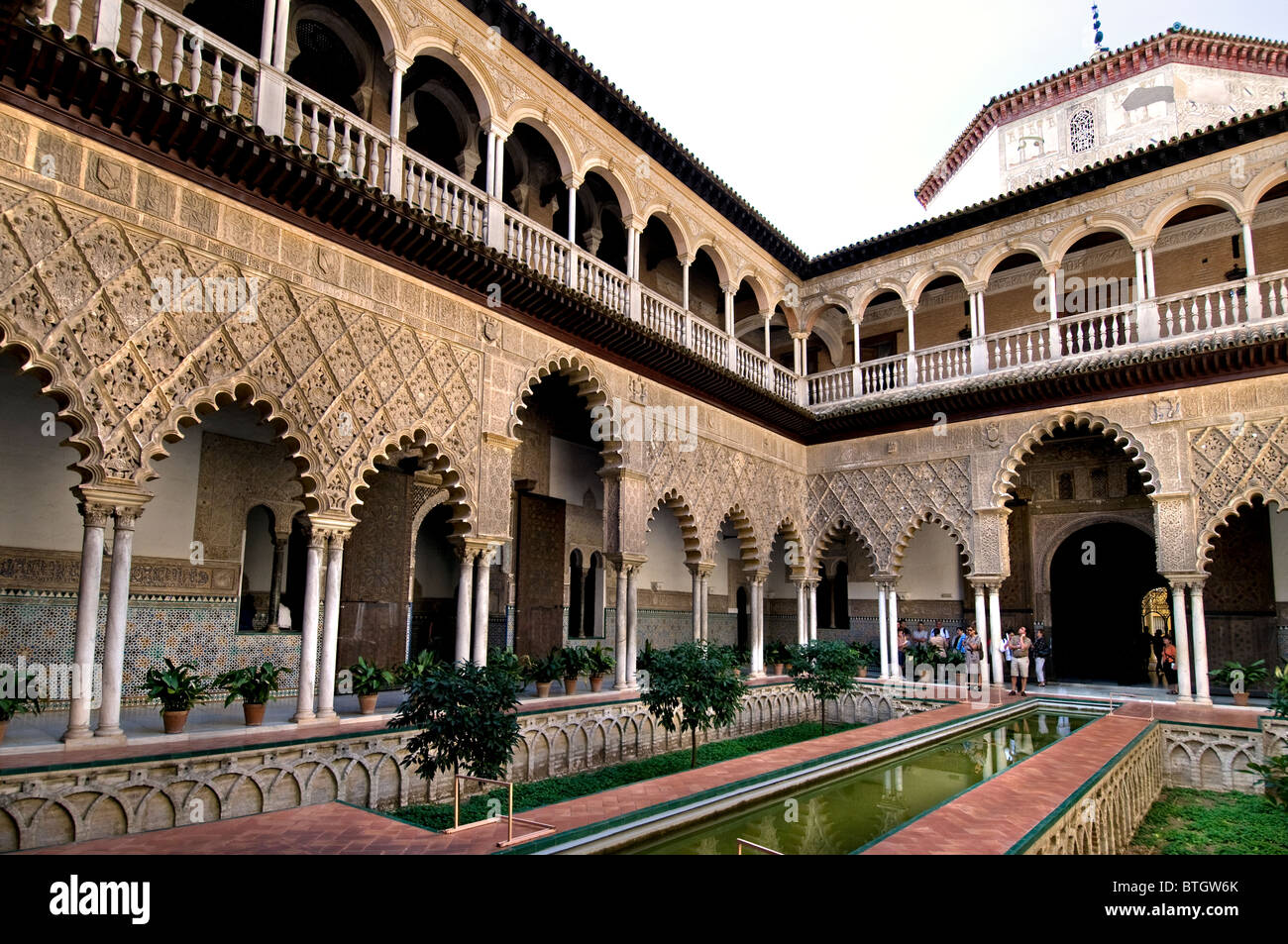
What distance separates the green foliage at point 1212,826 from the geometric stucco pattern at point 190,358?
6.64m

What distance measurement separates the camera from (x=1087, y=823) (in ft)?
15.3

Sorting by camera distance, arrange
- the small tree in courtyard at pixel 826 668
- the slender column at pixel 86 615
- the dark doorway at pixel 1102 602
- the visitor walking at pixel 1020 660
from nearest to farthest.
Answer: the slender column at pixel 86 615 → the small tree in courtyard at pixel 826 668 → the visitor walking at pixel 1020 660 → the dark doorway at pixel 1102 602

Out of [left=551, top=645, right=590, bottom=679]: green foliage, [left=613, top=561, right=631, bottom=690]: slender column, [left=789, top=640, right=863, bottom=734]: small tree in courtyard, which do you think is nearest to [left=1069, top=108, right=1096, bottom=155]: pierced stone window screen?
[left=789, top=640, right=863, bottom=734]: small tree in courtyard

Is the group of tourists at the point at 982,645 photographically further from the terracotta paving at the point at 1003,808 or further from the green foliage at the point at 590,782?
the terracotta paving at the point at 1003,808

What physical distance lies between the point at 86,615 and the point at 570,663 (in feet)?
16.9

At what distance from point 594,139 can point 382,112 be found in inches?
104

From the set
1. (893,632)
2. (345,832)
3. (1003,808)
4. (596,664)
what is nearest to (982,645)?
(893,632)

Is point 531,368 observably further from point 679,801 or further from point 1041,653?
point 1041,653

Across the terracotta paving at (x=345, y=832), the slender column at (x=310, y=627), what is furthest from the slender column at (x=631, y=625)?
the terracotta paving at (x=345, y=832)

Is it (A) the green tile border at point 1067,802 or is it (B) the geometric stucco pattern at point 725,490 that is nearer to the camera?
(A) the green tile border at point 1067,802

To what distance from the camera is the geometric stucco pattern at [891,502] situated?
1266cm

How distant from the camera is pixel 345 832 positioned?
401cm
